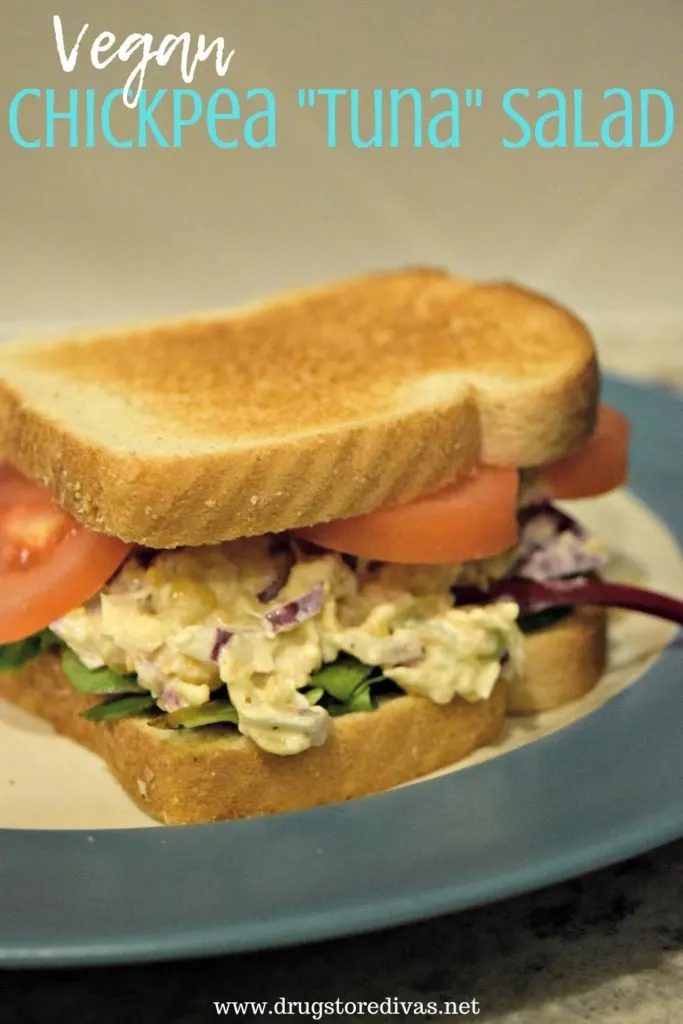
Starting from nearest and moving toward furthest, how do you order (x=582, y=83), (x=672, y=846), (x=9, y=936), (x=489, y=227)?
1. (x=9, y=936)
2. (x=672, y=846)
3. (x=582, y=83)
4. (x=489, y=227)

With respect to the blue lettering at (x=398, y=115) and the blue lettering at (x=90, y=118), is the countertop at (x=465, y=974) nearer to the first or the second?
the blue lettering at (x=398, y=115)

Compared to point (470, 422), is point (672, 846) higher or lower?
lower

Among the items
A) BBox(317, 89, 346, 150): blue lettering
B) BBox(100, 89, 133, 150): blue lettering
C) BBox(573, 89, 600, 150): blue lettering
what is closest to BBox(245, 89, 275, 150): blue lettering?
BBox(317, 89, 346, 150): blue lettering

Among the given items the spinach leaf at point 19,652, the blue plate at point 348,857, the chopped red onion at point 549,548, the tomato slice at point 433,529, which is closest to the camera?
the blue plate at point 348,857

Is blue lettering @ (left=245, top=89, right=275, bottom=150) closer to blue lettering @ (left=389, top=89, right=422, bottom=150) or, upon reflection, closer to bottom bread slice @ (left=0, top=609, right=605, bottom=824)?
blue lettering @ (left=389, top=89, right=422, bottom=150)

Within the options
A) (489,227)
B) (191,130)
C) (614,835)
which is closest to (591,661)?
(614,835)

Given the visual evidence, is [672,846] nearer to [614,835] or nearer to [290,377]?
[614,835]

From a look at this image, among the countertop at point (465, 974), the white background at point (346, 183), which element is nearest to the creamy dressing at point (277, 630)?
the countertop at point (465, 974)
